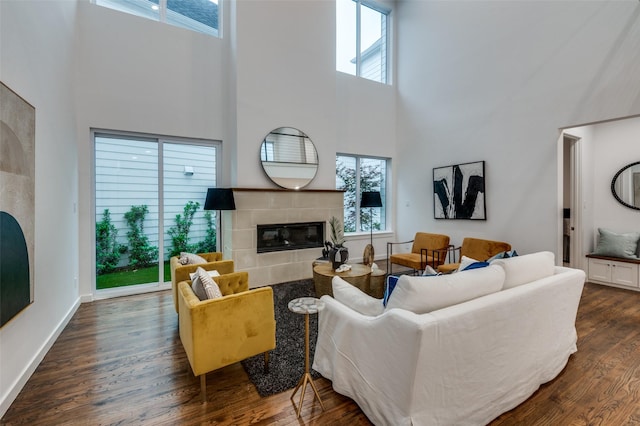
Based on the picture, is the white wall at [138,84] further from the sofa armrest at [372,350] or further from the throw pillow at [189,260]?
the sofa armrest at [372,350]

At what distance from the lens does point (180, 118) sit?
4.50 meters

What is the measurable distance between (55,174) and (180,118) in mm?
2006

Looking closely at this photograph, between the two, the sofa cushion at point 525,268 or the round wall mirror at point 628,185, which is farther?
the round wall mirror at point 628,185

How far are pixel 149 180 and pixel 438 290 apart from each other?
433cm

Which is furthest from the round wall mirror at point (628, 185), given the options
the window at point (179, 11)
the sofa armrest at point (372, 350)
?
the window at point (179, 11)

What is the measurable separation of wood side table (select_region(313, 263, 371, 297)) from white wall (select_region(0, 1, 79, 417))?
8.86ft

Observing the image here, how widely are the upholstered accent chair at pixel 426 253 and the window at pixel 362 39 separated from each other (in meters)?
3.87

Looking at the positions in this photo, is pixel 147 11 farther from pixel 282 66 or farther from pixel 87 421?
pixel 87 421

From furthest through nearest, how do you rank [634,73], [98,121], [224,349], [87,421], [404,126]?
[404,126]
[98,121]
[634,73]
[224,349]
[87,421]

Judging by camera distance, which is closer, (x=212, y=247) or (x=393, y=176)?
(x=212, y=247)

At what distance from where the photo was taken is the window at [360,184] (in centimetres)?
616

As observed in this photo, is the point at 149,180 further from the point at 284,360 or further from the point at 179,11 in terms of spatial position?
the point at 284,360

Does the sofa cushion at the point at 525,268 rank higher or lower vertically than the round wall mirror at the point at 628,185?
lower

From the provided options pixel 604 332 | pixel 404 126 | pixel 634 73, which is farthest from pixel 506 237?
pixel 404 126
